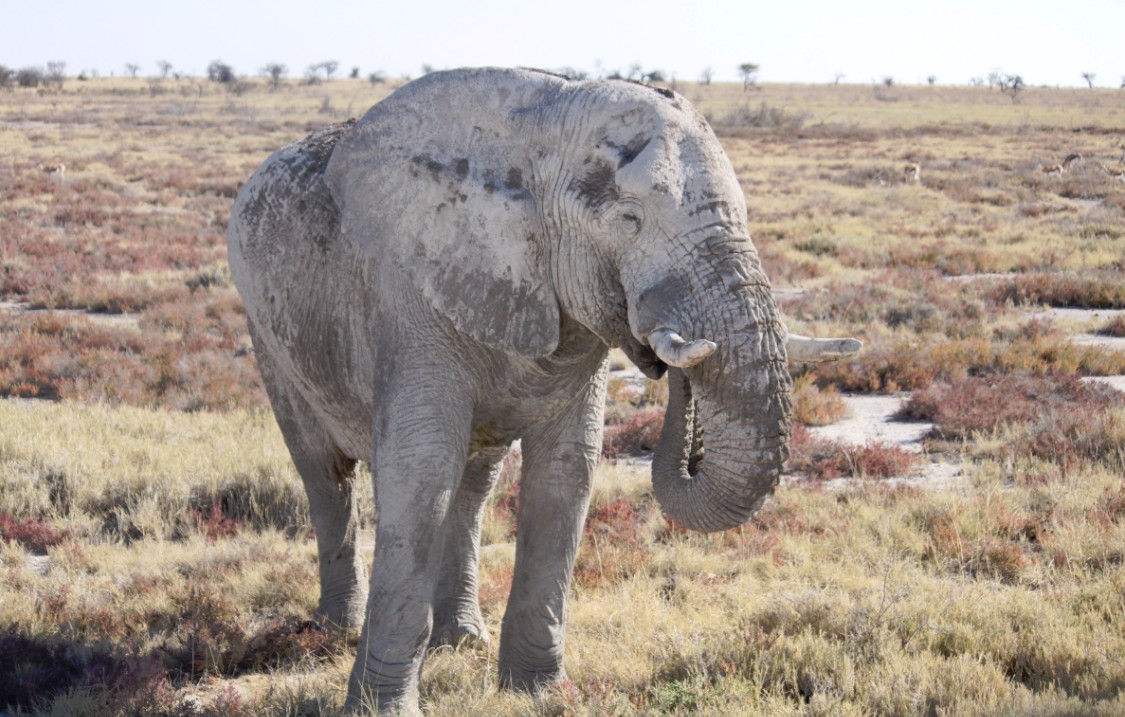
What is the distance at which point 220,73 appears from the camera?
320ft

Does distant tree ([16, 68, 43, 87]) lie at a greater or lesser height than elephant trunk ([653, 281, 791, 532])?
greater

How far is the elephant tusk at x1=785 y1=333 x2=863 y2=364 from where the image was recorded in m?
3.31

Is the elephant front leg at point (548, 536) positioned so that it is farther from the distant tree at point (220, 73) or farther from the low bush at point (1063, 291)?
the distant tree at point (220, 73)

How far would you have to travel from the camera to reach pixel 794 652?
4645 mm

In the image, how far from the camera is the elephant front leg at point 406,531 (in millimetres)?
3926

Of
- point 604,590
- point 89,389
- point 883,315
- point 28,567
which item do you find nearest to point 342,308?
point 604,590

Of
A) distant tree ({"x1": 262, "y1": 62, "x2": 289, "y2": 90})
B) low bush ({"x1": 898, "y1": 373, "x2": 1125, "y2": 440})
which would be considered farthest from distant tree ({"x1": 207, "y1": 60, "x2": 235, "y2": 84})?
low bush ({"x1": 898, "y1": 373, "x2": 1125, "y2": 440})

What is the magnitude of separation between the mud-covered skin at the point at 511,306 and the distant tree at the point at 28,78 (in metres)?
88.6

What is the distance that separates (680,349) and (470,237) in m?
1.02

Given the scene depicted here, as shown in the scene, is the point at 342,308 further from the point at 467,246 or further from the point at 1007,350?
the point at 1007,350

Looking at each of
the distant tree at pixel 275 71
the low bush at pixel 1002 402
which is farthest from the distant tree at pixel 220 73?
the low bush at pixel 1002 402

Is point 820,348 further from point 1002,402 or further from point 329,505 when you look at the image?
point 1002,402

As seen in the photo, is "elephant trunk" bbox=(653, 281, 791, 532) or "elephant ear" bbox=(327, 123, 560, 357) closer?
"elephant trunk" bbox=(653, 281, 791, 532)

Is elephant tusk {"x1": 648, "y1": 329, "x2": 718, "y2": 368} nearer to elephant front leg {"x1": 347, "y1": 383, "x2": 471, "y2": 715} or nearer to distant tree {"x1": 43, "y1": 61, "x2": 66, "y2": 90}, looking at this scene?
elephant front leg {"x1": 347, "y1": 383, "x2": 471, "y2": 715}
